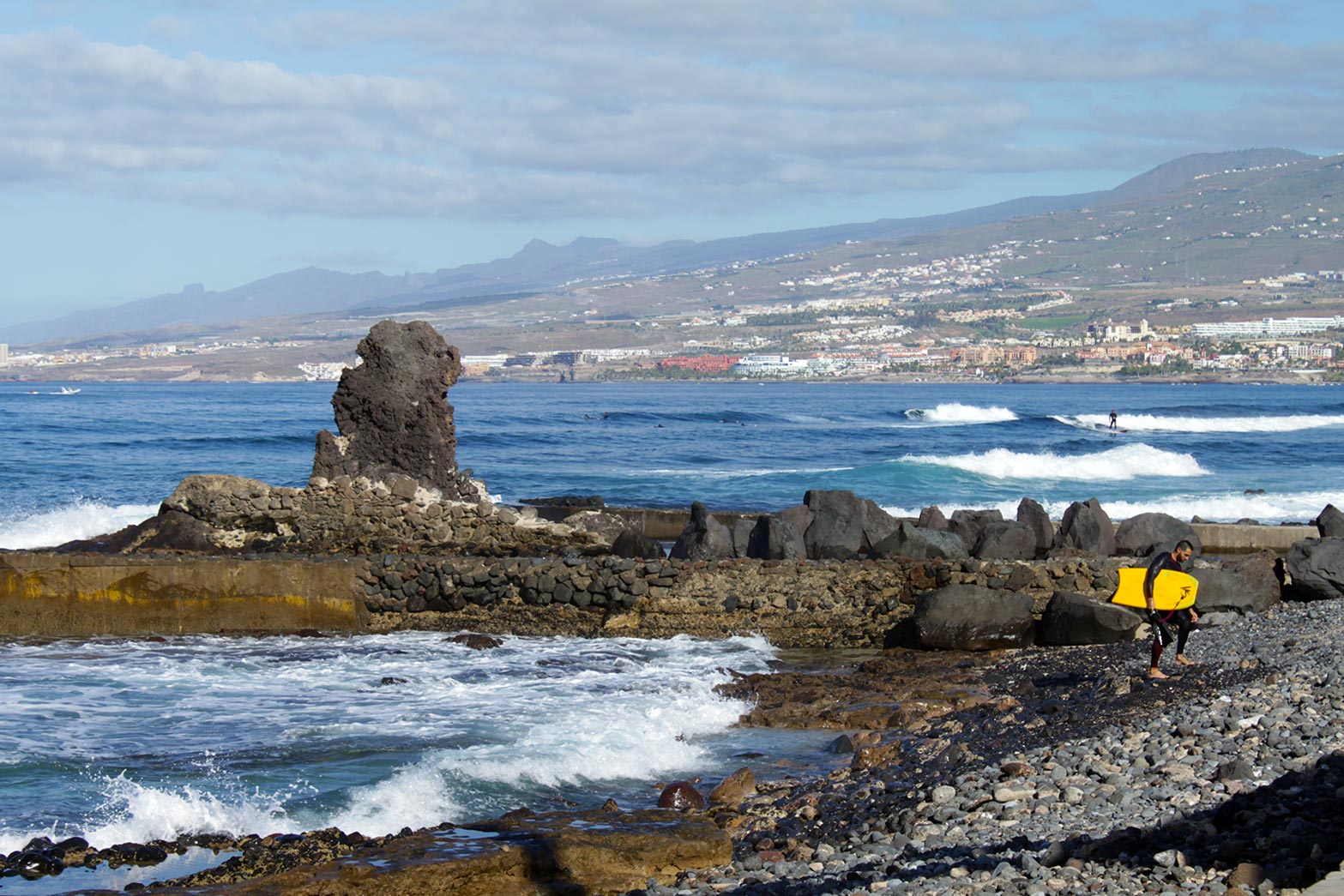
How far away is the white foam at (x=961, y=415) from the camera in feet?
236

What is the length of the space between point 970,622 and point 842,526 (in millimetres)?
5060

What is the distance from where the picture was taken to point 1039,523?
19.6m

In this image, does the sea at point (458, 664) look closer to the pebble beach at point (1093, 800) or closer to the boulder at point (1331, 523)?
the pebble beach at point (1093, 800)

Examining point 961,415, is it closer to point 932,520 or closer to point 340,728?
point 932,520

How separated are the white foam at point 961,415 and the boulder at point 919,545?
54926 mm

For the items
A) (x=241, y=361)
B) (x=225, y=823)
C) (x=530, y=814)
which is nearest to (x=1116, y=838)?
(x=530, y=814)

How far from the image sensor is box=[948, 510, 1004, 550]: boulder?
60.1ft

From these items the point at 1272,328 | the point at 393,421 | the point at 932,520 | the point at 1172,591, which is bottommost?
the point at 1272,328

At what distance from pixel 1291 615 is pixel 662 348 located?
6437 inches

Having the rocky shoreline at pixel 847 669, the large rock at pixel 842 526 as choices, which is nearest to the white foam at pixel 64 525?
the rocky shoreline at pixel 847 669

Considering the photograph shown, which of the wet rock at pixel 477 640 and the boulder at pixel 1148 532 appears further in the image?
the boulder at pixel 1148 532

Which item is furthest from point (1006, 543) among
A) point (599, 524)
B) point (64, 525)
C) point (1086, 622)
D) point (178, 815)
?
point (64, 525)

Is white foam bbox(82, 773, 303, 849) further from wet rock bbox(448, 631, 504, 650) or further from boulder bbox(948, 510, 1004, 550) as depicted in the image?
boulder bbox(948, 510, 1004, 550)

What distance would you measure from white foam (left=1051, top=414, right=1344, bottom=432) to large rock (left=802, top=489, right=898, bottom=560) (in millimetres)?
47477
